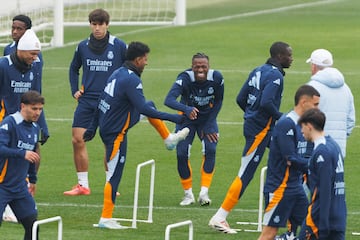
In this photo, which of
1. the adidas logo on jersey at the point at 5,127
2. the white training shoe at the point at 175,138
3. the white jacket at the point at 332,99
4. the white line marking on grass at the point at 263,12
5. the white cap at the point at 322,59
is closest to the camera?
the adidas logo on jersey at the point at 5,127

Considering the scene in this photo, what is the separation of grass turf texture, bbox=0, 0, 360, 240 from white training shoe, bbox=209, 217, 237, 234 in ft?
0.29

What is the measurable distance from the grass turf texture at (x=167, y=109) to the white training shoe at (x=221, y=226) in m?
0.09

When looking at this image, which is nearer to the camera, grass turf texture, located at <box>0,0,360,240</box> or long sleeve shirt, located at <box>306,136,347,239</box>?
long sleeve shirt, located at <box>306,136,347,239</box>

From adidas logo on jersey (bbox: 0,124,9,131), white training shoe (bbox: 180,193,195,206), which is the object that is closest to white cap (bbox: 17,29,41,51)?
adidas logo on jersey (bbox: 0,124,9,131)

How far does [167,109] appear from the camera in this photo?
79.7ft

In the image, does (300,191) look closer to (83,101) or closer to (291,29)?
(83,101)

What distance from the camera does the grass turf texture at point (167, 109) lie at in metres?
15.8

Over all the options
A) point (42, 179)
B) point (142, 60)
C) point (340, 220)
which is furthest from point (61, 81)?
point (340, 220)

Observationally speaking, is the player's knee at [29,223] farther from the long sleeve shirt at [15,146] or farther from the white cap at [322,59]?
the white cap at [322,59]

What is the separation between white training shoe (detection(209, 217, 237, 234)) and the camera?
48.7ft

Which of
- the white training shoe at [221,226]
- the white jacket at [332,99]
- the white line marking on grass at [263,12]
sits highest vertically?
the white line marking on grass at [263,12]

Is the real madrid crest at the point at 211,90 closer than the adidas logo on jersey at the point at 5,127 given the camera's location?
No

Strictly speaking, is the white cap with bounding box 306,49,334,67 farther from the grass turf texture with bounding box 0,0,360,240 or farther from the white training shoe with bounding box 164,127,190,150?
the grass turf texture with bounding box 0,0,360,240

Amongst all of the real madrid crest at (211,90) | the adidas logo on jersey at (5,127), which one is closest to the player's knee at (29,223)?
the adidas logo on jersey at (5,127)
